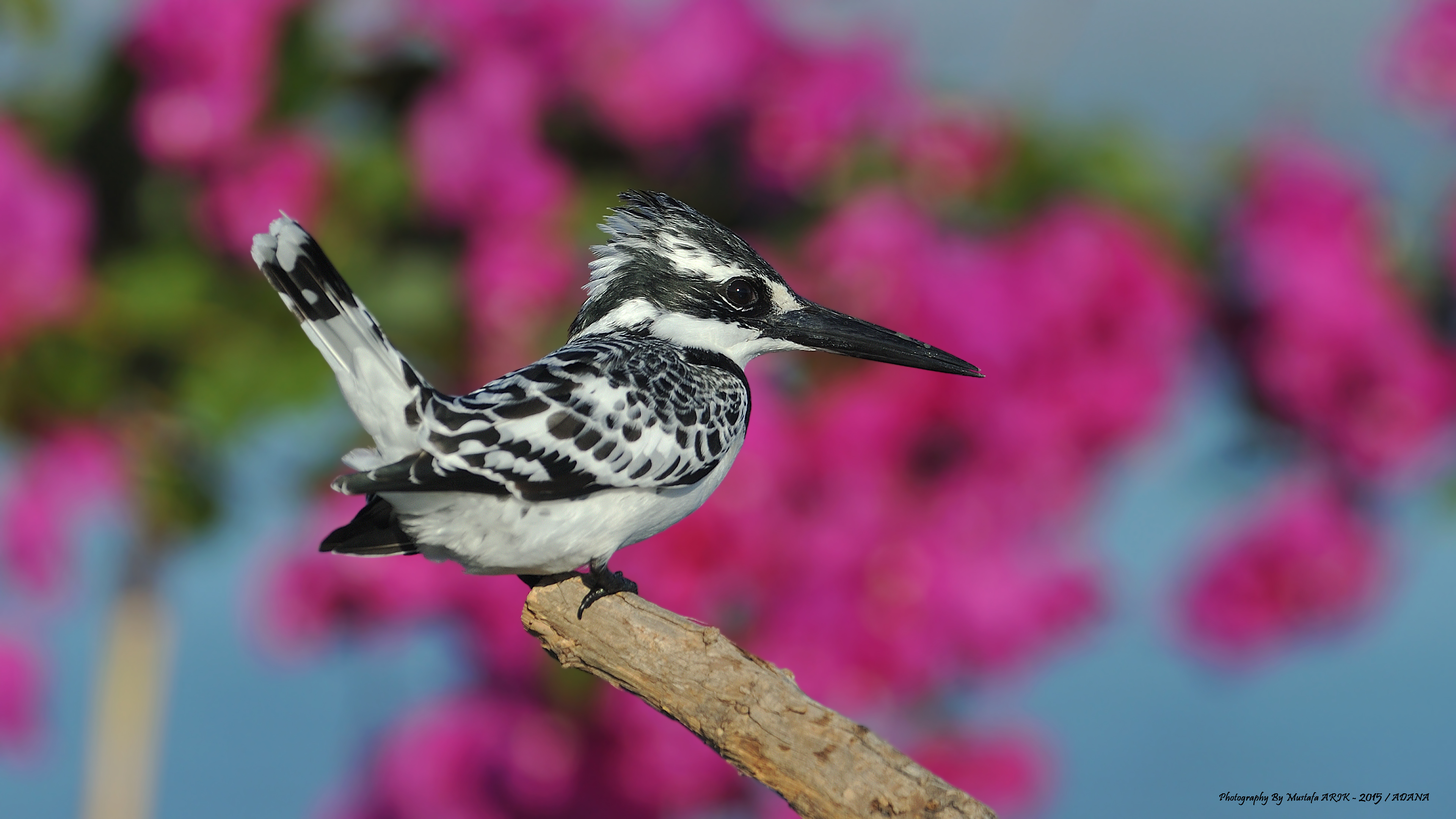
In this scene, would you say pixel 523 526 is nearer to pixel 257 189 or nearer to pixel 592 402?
pixel 592 402

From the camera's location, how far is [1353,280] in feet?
14.4

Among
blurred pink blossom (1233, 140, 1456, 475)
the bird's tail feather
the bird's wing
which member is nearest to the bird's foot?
the bird's wing

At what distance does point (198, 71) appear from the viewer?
391 centimetres

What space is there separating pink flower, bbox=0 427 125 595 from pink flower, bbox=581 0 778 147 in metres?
1.93

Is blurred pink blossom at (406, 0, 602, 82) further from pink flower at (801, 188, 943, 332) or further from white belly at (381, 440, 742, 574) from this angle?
white belly at (381, 440, 742, 574)

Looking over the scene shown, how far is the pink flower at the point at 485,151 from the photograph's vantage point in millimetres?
3875

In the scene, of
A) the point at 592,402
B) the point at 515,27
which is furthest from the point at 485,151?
the point at 592,402

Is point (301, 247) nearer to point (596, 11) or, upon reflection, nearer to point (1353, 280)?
point (596, 11)

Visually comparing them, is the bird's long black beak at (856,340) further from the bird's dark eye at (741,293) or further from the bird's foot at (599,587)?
the bird's foot at (599,587)

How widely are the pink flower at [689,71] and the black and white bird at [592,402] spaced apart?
172cm

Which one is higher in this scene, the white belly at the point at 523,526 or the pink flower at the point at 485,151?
the pink flower at the point at 485,151

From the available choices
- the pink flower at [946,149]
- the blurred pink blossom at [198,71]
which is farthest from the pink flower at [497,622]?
the pink flower at [946,149]

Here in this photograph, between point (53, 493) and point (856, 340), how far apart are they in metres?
2.86

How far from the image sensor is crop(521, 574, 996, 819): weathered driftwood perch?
5.96ft
